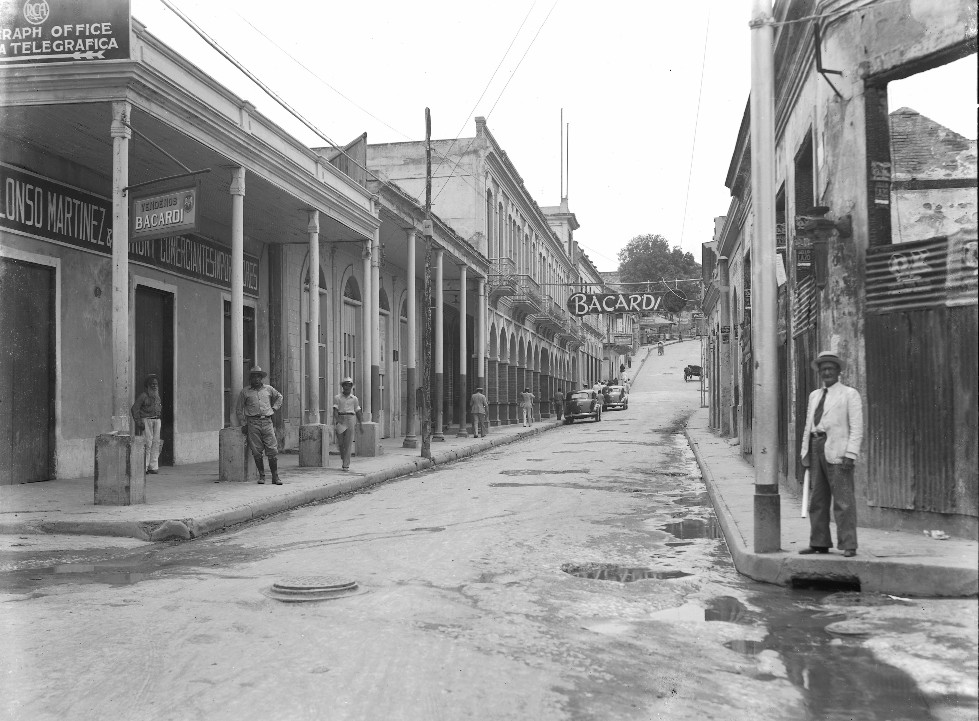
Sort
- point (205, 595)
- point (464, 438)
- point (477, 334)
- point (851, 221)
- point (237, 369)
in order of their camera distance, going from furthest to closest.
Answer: point (477, 334) → point (464, 438) → point (237, 369) → point (851, 221) → point (205, 595)

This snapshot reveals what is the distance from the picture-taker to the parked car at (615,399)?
52.5m

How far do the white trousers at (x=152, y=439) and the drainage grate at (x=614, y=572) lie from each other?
362 inches

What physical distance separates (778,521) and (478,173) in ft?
104

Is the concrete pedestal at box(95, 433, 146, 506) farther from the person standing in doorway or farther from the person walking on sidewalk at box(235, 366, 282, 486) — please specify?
the person standing in doorway

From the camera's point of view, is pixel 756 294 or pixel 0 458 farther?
pixel 0 458

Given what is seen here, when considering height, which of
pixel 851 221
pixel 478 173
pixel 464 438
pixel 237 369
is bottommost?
pixel 464 438

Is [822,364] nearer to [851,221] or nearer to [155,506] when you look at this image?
[851,221]

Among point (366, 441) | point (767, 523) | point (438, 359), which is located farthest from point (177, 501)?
point (438, 359)

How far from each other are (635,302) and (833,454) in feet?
96.7

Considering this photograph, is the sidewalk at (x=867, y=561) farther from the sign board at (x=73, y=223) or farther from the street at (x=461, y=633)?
the sign board at (x=73, y=223)

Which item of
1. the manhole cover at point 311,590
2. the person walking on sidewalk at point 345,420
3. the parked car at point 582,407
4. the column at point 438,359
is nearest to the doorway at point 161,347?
the person walking on sidewalk at point 345,420

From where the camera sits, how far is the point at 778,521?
25.8 ft

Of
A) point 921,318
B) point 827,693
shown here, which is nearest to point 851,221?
point 921,318

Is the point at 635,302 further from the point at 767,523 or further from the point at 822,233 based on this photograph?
the point at 767,523
